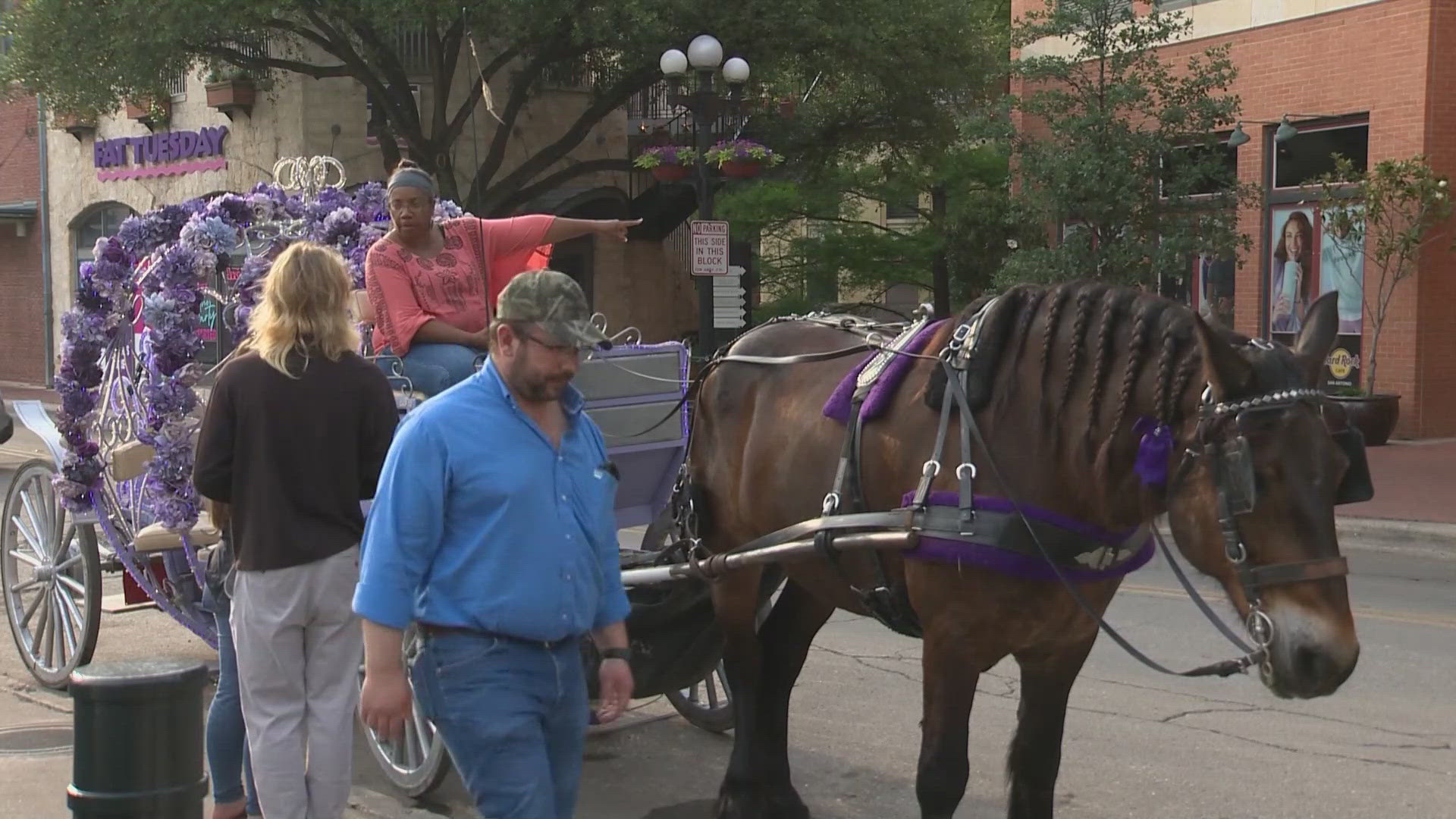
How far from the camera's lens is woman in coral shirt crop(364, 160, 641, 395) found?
5.88 meters

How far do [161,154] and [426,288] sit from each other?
79.6ft

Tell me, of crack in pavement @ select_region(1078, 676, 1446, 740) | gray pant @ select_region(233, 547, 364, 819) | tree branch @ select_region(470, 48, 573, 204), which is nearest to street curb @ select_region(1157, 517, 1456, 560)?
crack in pavement @ select_region(1078, 676, 1446, 740)

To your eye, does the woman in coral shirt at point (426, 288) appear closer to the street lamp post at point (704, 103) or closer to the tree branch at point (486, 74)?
the street lamp post at point (704, 103)

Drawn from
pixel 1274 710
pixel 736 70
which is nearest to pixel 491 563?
pixel 1274 710

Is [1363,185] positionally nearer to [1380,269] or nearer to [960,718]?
[1380,269]

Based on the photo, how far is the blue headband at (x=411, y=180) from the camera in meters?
5.89

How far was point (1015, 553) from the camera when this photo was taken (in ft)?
13.3

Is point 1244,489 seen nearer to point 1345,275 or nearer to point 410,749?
point 410,749

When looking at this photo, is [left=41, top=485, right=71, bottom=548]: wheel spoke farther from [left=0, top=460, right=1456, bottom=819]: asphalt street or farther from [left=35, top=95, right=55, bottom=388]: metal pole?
[left=35, top=95, right=55, bottom=388]: metal pole

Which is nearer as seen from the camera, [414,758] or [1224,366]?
[1224,366]

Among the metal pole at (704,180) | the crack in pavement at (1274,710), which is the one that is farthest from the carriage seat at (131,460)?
the metal pole at (704,180)

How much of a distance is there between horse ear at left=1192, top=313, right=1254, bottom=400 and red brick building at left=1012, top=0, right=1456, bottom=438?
14.9 m

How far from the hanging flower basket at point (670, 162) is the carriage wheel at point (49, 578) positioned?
9.70m

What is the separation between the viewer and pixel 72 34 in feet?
65.0
